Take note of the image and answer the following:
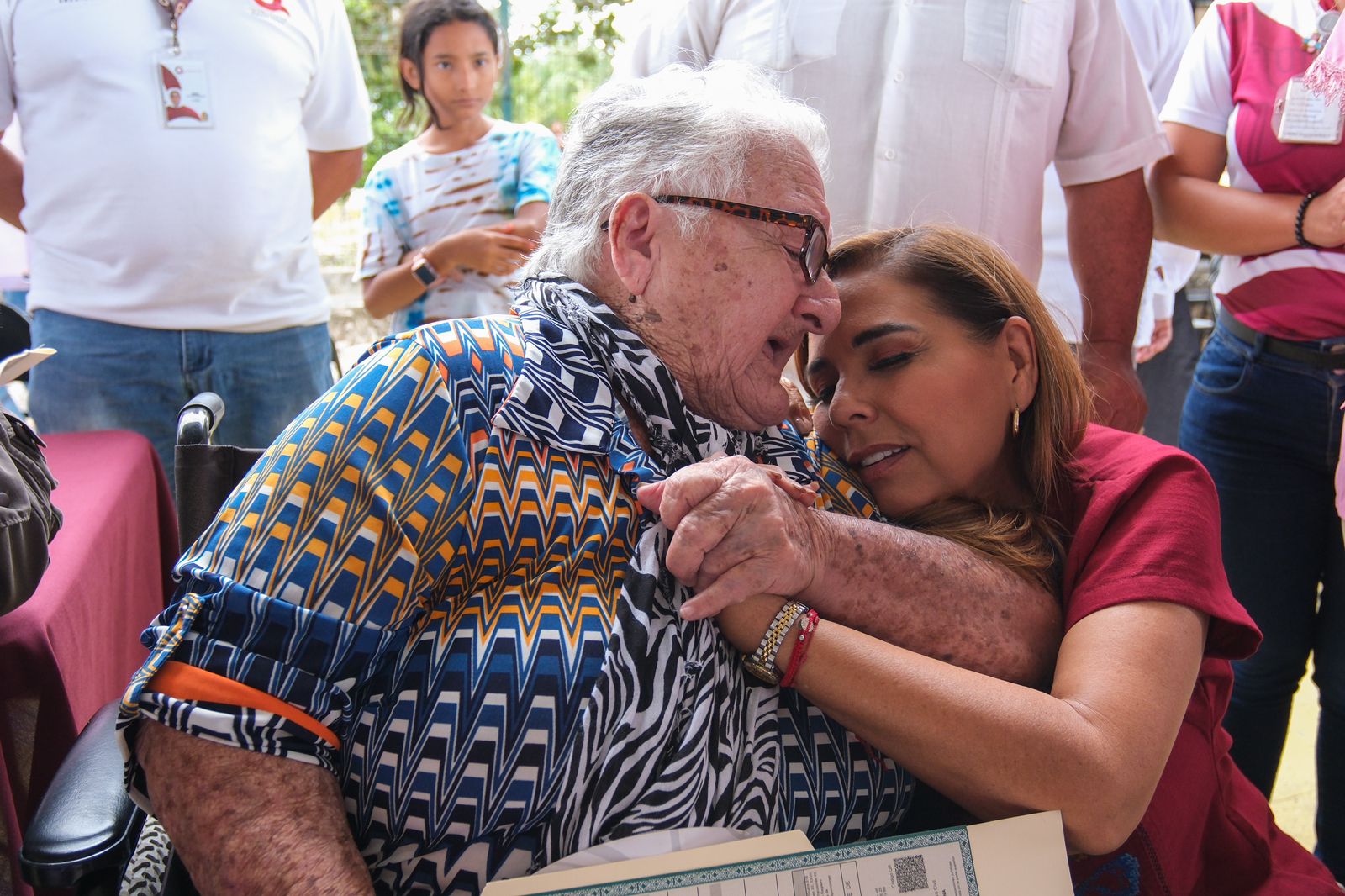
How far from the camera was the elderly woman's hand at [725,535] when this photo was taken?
1231 mm

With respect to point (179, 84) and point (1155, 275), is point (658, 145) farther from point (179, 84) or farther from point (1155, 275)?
point (1155, 275)

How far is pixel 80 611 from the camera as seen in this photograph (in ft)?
5.77

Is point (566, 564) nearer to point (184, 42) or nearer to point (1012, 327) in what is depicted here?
point (1012, 327)

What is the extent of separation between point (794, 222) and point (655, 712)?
0.71m

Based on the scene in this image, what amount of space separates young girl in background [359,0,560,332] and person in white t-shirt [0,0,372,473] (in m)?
0.53

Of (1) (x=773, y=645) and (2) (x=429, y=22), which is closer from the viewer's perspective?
(1) (x=773, y=645)

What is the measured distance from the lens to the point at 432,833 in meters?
1.13

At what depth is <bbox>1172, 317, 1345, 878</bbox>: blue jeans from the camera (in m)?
2.10

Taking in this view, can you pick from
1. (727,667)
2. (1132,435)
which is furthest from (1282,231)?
(727,667)

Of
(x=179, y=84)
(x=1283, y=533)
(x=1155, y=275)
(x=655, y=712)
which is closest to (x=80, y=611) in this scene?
(x=655, y=712)

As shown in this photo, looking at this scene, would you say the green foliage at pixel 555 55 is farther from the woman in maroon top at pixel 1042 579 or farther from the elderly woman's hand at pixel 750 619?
the elderly woman's hand at pixel 750 619

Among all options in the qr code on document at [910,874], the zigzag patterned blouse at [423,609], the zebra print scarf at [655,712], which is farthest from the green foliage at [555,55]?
the qr code on document at [910,874]

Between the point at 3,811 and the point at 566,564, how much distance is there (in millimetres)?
977

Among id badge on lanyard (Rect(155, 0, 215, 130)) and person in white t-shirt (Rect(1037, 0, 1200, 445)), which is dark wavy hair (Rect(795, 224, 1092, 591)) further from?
id badge on lanyard (Rect(155, 0, 215, 130))
